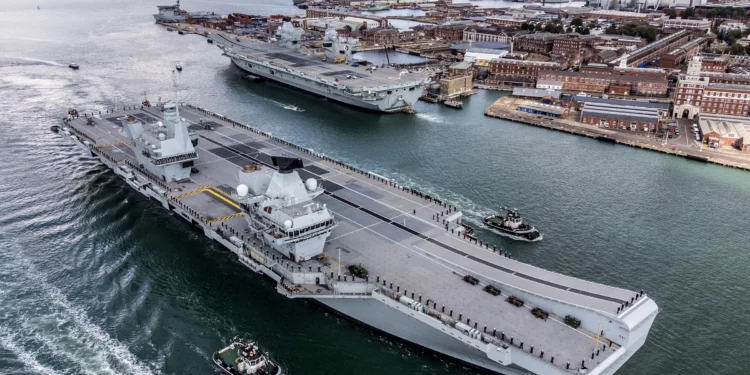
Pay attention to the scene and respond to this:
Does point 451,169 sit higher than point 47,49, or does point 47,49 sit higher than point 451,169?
point 47,49

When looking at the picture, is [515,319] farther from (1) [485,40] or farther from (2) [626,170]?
(1) [485,40]

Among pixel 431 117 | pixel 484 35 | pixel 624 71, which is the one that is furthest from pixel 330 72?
pixel 484 35

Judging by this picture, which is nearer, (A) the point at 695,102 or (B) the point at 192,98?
(A) the point at 695,102

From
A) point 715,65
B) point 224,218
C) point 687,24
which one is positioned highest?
point 687,24

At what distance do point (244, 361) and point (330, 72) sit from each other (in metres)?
71.9

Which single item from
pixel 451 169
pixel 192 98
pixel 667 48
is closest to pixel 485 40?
pixel 667 48

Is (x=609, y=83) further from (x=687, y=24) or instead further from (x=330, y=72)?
(x=687, y=24)

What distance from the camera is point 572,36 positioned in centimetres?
13875

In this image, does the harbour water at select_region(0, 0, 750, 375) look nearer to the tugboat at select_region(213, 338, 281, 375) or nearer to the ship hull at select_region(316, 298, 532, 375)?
the ship hull at select_region(316, 298, 532, 375)

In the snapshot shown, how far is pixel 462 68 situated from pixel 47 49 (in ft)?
317

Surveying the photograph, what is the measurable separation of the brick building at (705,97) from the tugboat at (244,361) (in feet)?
257

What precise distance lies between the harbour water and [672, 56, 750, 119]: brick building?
2139 cm

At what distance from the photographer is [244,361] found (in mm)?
30062

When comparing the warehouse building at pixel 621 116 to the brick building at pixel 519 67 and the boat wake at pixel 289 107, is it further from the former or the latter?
the boat wake at pixel 289 107
